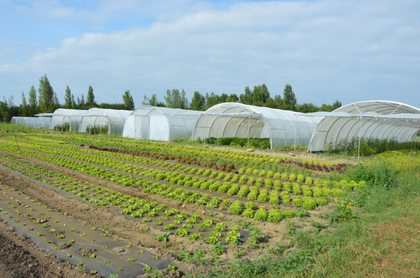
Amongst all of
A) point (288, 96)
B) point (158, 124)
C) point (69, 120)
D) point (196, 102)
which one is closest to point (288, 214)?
point (158, 124)

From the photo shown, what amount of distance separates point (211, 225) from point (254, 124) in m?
28.7

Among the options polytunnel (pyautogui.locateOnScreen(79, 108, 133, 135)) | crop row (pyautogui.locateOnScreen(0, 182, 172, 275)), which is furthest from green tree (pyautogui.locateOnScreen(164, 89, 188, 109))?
crop row (pyautogui.locateOnScreen(0, 182, 172, 275))

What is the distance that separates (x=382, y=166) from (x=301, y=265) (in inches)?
318

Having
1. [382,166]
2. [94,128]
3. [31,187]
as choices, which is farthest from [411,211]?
[94,128]

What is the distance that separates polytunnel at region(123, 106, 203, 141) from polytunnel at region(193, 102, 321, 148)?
208 cm

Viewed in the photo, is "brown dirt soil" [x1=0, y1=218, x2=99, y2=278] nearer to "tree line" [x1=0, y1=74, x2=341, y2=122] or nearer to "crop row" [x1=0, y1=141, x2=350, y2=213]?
"crop row" [x1=0, y1=141, x2=350, y2=213]

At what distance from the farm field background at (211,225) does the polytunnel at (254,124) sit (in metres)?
12.1

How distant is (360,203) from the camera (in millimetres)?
8945

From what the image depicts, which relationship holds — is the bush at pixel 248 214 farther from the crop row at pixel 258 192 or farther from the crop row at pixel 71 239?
the crop row at pixel 71 239

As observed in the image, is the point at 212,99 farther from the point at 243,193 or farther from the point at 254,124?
the point at 243,193

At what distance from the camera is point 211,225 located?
7.69 meters

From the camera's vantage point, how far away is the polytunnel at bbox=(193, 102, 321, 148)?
25.2m

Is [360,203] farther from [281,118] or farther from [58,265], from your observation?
[281,118]

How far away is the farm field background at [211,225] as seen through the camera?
17.2 ft
